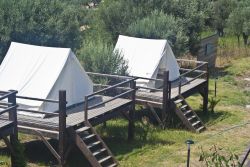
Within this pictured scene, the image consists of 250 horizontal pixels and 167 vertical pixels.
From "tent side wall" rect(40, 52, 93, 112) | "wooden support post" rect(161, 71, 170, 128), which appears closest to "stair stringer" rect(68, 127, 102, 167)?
"tent side wall" rect(40, 52, 93, 112)

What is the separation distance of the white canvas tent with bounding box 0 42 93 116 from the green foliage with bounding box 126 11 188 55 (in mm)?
10038

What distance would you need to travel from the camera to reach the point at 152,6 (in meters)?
30.3

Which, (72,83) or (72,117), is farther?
(72,83)

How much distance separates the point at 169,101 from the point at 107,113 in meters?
3.64

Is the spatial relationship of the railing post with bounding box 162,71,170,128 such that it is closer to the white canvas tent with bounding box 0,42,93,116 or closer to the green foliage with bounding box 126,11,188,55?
the white canvas tent with bounding box 0,42,93,116

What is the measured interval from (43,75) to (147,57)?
6.15 m

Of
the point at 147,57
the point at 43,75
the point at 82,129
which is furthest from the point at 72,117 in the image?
the point at 147,57

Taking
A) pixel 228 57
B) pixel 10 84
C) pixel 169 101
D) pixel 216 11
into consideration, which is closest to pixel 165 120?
pixel 169 101

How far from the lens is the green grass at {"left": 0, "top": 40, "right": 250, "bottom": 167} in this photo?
16344mm

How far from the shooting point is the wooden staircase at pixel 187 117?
1980cm

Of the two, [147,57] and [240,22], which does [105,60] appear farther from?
[240,22]

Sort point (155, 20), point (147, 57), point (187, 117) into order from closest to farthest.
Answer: point (187, 117) < point (147, 57) < point (155, 20)

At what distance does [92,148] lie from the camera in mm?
15023

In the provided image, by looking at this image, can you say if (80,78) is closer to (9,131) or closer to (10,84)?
(10,84)
